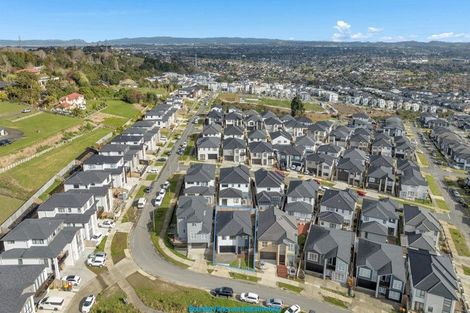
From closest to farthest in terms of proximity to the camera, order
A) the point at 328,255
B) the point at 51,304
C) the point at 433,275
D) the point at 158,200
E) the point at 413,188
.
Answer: the point at 51,304 → the point at 433,275 → the point at 328,255 → the point at 158,200 → the point at 413,188

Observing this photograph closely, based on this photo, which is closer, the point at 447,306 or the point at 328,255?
the point at 447,306

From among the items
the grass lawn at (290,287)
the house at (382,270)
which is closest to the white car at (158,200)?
the grass lawn at (290,287)

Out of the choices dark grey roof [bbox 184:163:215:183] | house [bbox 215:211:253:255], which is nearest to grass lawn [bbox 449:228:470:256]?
house [bbox 215:211:253:255]

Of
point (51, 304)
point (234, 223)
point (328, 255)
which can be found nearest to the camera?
point (51, 304)

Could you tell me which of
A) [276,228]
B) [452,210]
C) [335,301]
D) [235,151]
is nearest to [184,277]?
[276,228]

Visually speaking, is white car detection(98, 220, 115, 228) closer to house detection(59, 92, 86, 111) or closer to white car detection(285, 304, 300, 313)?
white car detection(285, 304, 300, 313)

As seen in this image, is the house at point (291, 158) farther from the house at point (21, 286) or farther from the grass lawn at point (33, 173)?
the house at point (21, 286)

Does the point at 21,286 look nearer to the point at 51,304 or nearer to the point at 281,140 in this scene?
the point at 51,304

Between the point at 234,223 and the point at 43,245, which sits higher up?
the point at 234,223
